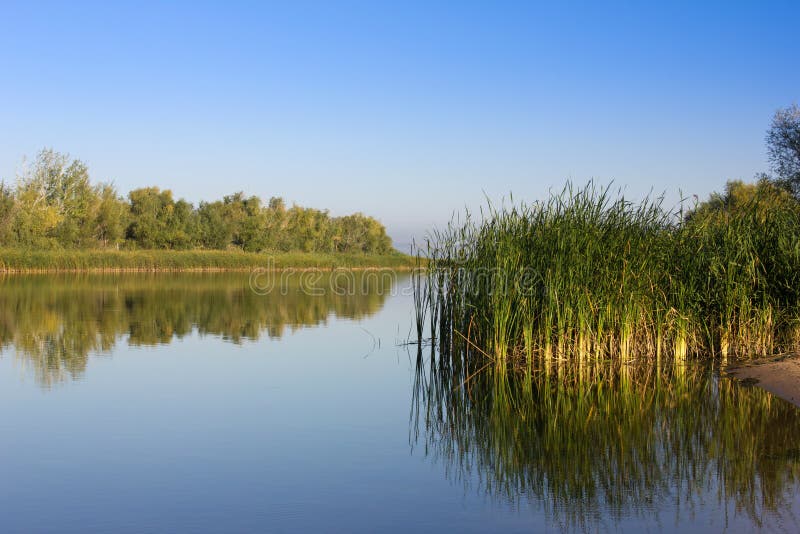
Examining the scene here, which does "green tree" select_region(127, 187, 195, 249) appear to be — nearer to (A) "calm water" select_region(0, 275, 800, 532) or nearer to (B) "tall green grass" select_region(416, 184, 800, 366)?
(A) "calm water" select_region(0, 275, 800, 532)

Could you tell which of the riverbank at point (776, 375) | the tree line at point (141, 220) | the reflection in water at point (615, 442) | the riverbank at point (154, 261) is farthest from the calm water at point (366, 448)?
the tree line at point (141, 220)

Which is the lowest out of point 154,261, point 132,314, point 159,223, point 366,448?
point 366,448

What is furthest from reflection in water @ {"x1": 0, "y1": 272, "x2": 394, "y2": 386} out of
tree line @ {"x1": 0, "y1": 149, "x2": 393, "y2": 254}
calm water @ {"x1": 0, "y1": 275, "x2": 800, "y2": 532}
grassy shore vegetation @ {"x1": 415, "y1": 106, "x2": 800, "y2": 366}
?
tree line @ {"x1": 0, "y1": 149, "x2": 393, "y2": 254}

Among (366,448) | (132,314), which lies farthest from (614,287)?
(132,314)

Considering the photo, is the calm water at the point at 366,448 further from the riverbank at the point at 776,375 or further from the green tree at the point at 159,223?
the green tree at the point at 159,223

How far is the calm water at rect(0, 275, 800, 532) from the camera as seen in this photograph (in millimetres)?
5473

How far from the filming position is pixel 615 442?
24.2 ft

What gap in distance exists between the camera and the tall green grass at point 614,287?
1038 cm

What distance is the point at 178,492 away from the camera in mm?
5973

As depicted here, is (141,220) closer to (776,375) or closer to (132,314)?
(132,314)

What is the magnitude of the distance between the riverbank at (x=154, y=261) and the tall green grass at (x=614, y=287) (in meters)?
32.2

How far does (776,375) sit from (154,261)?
46.1m

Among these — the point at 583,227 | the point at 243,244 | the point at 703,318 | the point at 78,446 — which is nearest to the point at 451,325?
the point at 583,227

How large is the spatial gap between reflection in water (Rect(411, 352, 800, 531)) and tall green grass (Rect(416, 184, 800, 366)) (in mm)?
464
